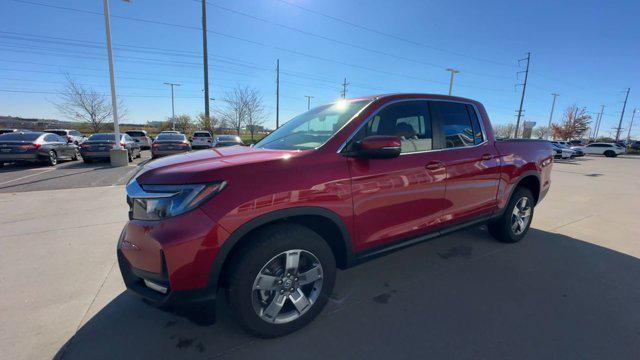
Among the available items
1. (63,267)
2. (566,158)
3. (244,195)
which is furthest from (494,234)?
(566,158)

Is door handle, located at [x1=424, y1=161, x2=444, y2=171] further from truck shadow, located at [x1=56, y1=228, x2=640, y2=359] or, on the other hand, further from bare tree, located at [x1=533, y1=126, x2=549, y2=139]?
bare tree, located at [x1=533, y1=126, x2=549, y2=139]

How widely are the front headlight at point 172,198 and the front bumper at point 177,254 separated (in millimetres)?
47

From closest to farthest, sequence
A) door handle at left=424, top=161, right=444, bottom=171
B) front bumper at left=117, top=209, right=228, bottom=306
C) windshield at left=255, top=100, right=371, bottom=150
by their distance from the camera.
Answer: front bumper at left=117, top=209, right=228, bottom=306, windshield at left=255, top=100, right=371, bottom=150, door handle at left=424, top=161, right=444, bottom=171

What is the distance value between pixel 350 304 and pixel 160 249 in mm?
1669

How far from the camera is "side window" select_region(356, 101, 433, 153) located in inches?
104

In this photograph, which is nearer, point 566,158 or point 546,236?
point 546,236

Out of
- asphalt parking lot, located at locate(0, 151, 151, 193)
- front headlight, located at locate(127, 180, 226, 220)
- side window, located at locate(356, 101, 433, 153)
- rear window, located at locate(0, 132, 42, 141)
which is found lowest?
asphalt parking lot, located at locate(0, 151, 151, 193)

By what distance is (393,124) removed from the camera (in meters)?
2.76

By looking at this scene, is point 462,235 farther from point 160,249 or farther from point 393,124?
point 160,249

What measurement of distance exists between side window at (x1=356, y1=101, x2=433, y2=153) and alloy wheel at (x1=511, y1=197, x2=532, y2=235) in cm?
208

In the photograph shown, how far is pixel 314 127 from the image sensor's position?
2834mm

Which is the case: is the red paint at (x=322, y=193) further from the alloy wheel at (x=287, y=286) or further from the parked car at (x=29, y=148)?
the parked car at (x=29, y=148)

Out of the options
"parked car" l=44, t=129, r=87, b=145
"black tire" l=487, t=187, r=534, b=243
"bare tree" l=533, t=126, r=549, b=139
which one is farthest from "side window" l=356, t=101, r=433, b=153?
"bare tree" l=533, t=126, r=549, b=139

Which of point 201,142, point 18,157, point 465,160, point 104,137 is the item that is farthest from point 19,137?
point 465,160
